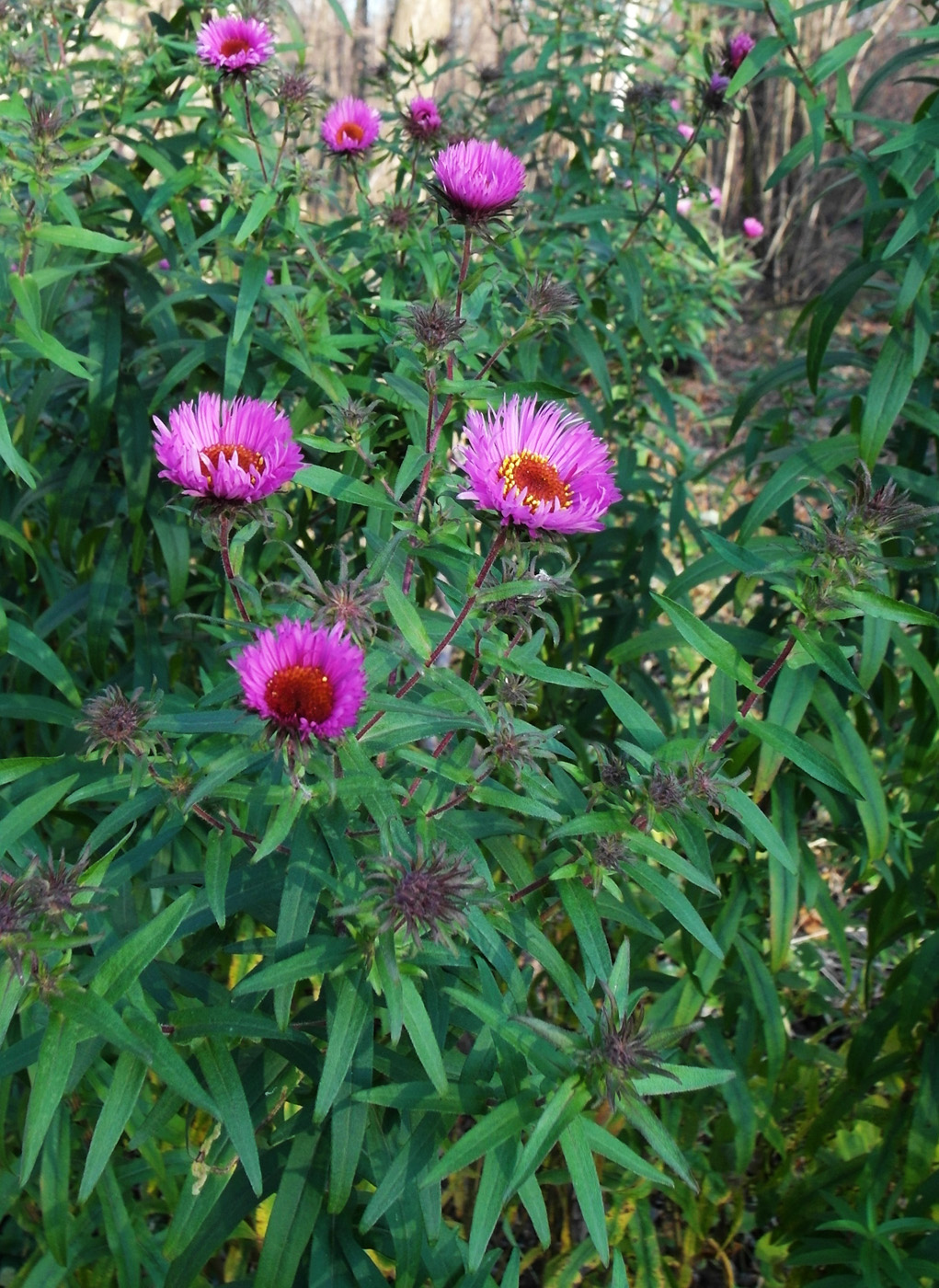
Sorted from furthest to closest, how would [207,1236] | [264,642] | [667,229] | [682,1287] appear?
[667,229] → [682,1287] → [207,1236] → [264,642]

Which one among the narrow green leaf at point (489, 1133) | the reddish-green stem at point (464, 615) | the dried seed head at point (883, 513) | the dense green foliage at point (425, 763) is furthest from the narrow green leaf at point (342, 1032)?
the dried seed head at point (883, 513)

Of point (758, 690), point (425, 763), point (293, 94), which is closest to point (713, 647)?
point (758, 690)

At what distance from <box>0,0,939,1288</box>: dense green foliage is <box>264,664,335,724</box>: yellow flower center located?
0.05 meters

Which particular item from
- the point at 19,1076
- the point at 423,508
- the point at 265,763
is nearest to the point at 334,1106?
the point at 265,763

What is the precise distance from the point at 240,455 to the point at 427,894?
1.48 feet

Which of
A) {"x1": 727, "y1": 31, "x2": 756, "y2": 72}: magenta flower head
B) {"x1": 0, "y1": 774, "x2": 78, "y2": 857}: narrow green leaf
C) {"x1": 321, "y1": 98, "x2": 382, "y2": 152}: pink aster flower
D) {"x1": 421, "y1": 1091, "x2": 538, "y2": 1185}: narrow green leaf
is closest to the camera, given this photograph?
{"x1": 421, "y1": 1091, "x2": 538, "y2": 1185}: narrow green leaf

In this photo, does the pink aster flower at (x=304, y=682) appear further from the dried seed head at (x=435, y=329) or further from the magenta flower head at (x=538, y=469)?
the dried seed head at (x=435, y=329)

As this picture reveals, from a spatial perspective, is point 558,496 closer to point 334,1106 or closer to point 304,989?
point 334,1106

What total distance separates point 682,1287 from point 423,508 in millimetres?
1295

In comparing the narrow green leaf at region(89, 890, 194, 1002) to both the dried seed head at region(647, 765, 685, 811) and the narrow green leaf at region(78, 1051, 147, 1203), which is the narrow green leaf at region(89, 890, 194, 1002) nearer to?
the narrow green leaf at region(78, 1051, 147, 1203)

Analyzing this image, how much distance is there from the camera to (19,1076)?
159 cm

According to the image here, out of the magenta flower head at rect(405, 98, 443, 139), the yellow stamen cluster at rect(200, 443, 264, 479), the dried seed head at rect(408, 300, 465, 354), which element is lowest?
the yellow stamen cluster at rect(200, 443, 264, 479)

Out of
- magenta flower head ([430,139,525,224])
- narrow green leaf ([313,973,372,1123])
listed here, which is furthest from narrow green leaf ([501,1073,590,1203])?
magenta flower head ([430,139,525,224])

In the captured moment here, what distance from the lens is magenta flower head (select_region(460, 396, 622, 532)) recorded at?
0.94 metres
